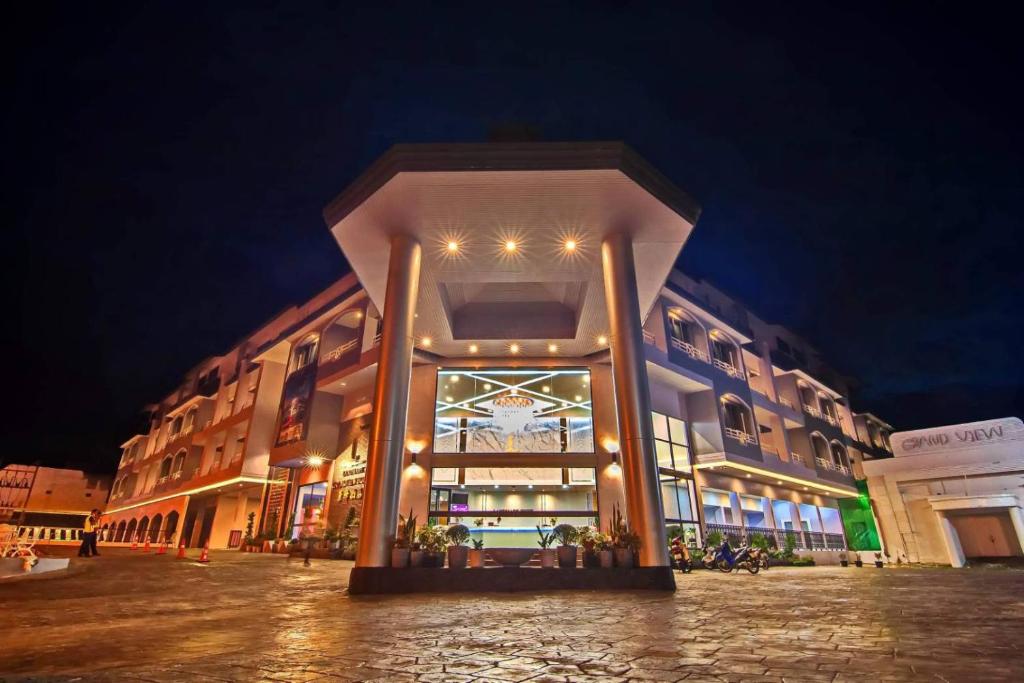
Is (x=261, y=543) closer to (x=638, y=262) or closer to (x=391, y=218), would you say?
(x=391, y=218)

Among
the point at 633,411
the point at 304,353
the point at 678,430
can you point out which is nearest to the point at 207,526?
the point at 304,353

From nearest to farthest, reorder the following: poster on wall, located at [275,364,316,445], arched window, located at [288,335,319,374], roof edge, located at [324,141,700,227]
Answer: roof edge, located at [324,141,700,227], poster on wall, located at [275,364,316,445], arched window, located at [288,335,319,374]

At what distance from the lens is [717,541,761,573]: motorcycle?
1635 cm

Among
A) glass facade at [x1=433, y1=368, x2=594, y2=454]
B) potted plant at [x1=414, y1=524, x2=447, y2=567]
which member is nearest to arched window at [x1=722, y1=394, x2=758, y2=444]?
glass facade at [x1=433, y1=368, x2=594, y2=454]

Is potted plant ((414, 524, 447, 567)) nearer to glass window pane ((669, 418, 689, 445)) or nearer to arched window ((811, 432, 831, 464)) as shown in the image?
glass window pane ((669, 418, 689, 445))

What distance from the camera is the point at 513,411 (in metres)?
21.3

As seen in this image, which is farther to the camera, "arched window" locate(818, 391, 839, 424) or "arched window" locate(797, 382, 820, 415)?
"arched window" locate(818, 391, 839, 424)

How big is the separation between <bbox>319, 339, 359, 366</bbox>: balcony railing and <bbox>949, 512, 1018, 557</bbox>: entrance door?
3155cm

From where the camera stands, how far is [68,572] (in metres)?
11.2

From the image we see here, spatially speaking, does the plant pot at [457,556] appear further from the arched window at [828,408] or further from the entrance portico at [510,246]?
the arched window at [828,408]

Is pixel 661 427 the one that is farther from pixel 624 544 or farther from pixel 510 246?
pixel 624 544

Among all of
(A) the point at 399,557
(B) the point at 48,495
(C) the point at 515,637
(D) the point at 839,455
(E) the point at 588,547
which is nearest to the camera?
(C) the point at 515,637

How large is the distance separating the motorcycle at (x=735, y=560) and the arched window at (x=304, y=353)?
21.5 m

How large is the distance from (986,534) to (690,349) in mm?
17349
